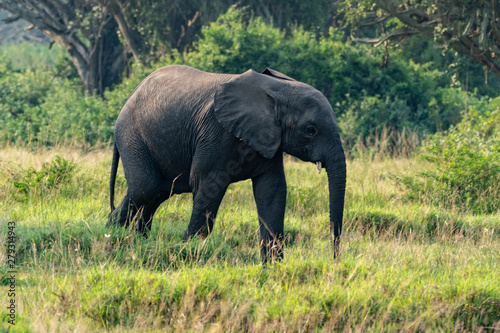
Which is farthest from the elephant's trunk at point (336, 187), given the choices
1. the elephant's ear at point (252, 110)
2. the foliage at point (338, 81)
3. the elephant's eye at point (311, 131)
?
the foliage at point (338, 81)

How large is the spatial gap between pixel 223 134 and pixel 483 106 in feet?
36.9

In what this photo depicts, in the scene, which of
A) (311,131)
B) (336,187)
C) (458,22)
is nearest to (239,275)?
(336,187)

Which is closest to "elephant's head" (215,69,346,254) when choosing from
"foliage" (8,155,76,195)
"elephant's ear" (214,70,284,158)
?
"elephant's ear" (214,70,284,158)

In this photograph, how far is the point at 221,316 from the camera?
474cm

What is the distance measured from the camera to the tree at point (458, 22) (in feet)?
41.0

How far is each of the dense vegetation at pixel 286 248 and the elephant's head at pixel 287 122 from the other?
29.7 inches

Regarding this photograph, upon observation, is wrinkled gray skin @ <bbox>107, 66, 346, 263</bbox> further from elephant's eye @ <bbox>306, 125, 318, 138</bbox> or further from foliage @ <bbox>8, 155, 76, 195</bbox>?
foliage @ <bbox>8, 155, 76, 195</bbox>

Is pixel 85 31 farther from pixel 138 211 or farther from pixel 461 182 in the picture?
pixel 138 211

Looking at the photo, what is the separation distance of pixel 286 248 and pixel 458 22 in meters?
7.67

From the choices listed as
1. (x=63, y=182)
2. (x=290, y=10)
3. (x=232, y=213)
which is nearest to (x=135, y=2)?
(x=290, y=10)

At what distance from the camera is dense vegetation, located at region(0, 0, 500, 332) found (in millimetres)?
4926

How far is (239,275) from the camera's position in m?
5.51

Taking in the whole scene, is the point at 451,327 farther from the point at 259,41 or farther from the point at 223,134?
the point at 259,41

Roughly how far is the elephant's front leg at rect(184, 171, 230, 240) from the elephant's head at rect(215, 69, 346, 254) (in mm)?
439
